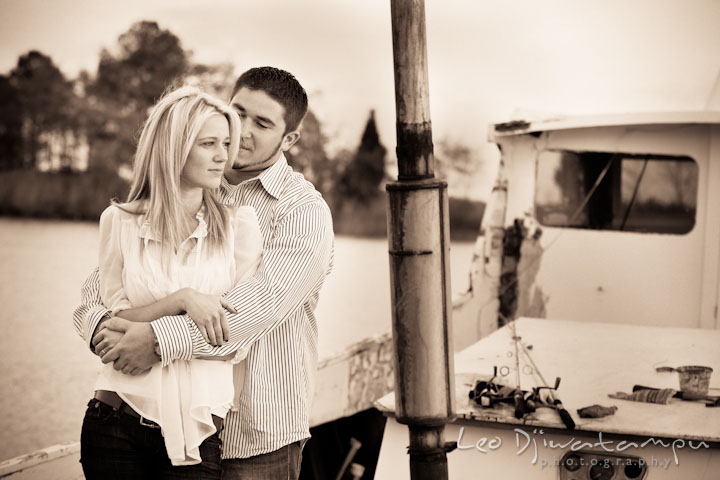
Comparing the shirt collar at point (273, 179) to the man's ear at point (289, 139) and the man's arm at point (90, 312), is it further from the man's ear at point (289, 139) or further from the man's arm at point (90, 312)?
the man's arm at point (90, 312)

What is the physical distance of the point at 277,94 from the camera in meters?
2.33

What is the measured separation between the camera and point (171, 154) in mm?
1963

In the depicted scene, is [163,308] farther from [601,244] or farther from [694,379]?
[601,244]

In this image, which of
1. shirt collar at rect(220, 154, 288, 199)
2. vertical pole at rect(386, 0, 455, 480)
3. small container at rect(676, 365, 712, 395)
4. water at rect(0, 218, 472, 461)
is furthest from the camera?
water at rect(0, 218, 472, 461)

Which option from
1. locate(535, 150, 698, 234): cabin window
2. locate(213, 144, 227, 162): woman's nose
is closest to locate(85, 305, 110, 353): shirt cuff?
locate(213, 144, 227, 162): woman's nose

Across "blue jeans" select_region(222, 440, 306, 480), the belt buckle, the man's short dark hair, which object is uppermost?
the man's short dark hair

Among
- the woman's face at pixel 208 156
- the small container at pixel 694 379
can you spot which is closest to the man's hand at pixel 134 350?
the woman's face at pixel 208 156

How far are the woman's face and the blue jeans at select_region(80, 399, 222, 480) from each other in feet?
1.81

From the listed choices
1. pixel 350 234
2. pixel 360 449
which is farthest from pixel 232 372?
pixel 350 234

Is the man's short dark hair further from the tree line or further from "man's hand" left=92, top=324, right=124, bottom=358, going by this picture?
the tree line

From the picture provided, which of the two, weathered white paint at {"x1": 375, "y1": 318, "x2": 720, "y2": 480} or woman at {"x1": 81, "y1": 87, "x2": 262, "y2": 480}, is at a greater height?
woman at {"x1": 81, "y1": 87, "x2": 262, "y2": 480}

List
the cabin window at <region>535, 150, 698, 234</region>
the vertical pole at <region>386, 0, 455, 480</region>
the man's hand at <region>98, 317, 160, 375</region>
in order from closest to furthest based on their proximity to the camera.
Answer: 1. the man's hand at <region>98, 317, 160, 375</region>
2. the vertical pole at <region>386, 0, 455, 480</region>
3. the cabin window at <region>535, 150, 698, 234</region>

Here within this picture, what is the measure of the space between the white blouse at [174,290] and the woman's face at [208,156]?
93 millimetres

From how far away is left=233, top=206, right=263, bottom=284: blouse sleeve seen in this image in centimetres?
208
